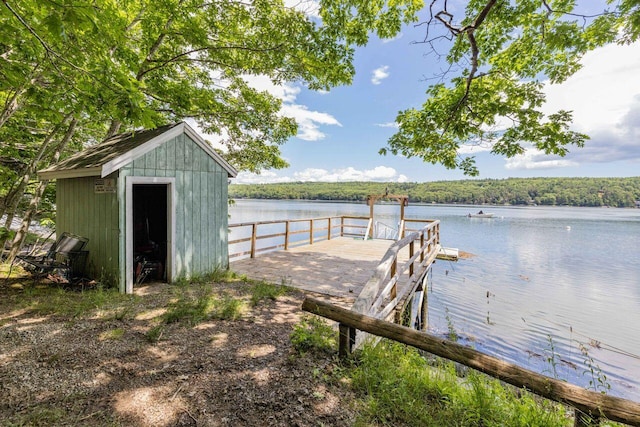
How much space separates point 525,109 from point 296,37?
16.9 ft

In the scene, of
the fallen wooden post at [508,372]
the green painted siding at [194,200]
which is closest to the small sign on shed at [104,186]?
the green painted siding at [194,200]

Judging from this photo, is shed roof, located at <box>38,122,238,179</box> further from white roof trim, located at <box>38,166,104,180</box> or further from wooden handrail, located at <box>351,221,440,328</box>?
wooden handrail, located at <box>351,221,440,328</box>

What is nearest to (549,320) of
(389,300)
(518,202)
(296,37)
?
(389,300)

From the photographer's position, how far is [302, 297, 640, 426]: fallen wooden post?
168 cm

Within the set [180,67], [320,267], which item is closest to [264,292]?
[320,267]

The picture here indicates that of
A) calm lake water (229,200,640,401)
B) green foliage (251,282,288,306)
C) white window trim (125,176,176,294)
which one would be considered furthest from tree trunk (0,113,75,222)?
calm lake water (229,200,640,401)

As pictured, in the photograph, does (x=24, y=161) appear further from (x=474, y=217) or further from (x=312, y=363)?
(x=474, y=217)

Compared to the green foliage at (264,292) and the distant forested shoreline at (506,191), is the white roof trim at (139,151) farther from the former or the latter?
the distant forested shoreline at (506,191)

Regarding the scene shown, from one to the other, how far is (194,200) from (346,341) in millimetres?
4121

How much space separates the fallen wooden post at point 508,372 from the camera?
1.68 metres

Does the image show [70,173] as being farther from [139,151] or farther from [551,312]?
[551,312]

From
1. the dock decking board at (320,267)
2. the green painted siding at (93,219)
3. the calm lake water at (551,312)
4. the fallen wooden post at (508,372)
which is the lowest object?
the calm lake water at (551,312)

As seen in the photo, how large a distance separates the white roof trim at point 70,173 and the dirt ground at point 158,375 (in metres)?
2.08

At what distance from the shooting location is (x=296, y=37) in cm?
625
